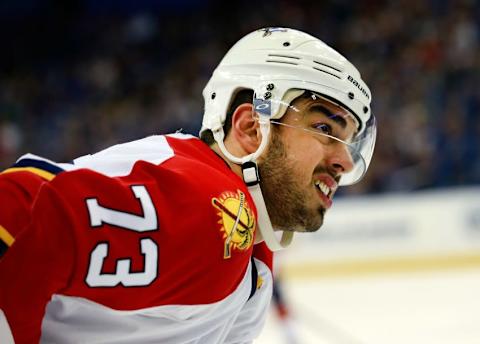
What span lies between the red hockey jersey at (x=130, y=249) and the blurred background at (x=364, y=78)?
3.01 m

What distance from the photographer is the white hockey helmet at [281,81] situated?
1.68 meters

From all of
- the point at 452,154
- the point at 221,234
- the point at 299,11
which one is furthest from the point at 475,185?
the point at 221,234

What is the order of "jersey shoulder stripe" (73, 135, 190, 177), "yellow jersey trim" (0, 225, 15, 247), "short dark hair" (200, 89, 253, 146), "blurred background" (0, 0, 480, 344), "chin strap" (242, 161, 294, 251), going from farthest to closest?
"blurred background" (0, 0, 480, 344) < "short dark hair" (200, 89, 253, 146) < "chin strap" (242, 161, 294, 251) < "jersey shoulder stripe" (73, 135, 190, 177) < "yellow jersey trim" (0, 225, 15, 247)

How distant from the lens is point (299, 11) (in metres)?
9.73

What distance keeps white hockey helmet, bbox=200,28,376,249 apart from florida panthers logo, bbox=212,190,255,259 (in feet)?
0.85

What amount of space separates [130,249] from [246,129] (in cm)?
59

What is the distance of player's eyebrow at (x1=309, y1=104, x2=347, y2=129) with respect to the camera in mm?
1706

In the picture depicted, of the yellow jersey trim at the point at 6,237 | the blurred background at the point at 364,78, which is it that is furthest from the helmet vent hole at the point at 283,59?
the blurred background at the point at 364,78

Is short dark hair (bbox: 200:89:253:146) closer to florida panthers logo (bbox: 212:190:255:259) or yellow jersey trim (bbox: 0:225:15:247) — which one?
florida panthers logo (bbox: 212:190:255:259)

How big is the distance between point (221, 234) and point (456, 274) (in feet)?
15.9

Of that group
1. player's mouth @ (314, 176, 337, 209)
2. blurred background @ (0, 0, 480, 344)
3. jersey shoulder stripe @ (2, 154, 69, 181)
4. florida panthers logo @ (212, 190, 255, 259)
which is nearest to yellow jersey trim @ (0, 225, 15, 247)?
jersey shoulder stripe @ (2, 154, 69, 181)

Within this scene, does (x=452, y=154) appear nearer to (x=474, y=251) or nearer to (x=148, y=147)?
(x=474, y=251)

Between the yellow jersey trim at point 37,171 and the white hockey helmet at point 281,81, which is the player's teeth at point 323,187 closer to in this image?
the white hockey helmet at point 281,81

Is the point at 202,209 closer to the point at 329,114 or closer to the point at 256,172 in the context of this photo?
the point at 256,172
